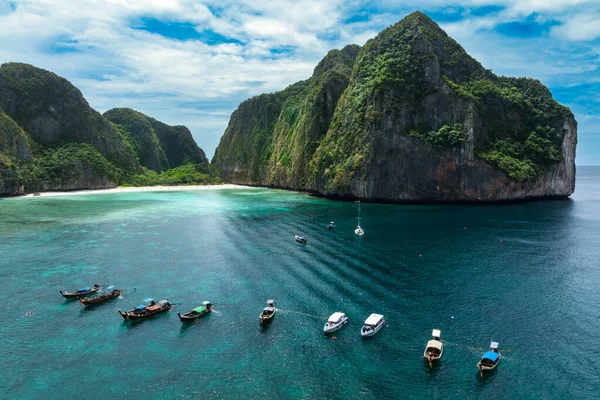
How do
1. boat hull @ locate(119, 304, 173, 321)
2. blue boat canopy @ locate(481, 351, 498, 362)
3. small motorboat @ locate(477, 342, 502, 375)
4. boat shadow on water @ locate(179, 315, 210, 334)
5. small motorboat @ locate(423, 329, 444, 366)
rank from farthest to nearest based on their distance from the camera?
boat hull @ locate(119, 304, 173, 321) → boat shadow on water @ locate(179, 315, 210, 334) → small motorboat @ locate(423, 329, 444, 366) → blue boat canopy @ locate(481, 351, 498, 362) → small motorboat @ locate(477, 342, 502, 375)

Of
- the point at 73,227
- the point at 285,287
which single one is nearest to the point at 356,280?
the point at 285,287

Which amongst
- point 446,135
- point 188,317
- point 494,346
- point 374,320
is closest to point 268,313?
point 188,317

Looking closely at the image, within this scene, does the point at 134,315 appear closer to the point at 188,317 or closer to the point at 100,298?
the point at 188,317

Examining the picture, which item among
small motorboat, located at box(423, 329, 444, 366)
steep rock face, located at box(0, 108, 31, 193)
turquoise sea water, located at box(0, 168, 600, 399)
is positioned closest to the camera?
turquoise sea water, located at box(0, 168, 600, 399)

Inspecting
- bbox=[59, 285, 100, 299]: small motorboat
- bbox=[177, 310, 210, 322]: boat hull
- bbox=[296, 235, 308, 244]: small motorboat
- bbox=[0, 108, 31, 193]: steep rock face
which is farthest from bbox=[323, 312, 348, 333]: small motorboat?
bbox=[0, 108, 31, 193]: steep rock face

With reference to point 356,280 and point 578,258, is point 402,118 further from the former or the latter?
point 356,280

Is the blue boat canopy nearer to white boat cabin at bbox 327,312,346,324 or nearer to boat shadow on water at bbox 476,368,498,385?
boat shadow on water at bbox 476,368,498,385

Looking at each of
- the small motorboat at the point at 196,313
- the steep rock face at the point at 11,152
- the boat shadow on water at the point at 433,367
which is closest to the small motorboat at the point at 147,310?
the small motorboat at the point at 196,313
